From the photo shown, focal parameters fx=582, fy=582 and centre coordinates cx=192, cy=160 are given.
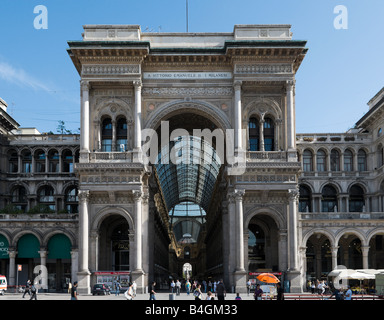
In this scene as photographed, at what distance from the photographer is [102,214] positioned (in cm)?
6169

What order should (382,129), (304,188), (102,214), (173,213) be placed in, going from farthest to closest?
1. (173,213)
2. (304,188)
3. (382,129)
4. (102,214)

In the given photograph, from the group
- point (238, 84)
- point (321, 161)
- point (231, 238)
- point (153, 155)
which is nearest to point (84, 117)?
point (153, 155)

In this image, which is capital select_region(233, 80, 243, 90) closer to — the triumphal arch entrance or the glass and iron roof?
the triumphal arch entrance

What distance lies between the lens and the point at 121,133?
6475 cm

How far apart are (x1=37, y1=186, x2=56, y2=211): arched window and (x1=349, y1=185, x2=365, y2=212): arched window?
4170 cm

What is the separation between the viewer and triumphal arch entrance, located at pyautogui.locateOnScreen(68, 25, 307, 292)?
2389 inches

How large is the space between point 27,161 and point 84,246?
27.5 m

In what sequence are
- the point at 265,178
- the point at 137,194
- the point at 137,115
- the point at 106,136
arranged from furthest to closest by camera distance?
the point at 106,136
the point at 137,115
the point at 265,178
the point at 137,194

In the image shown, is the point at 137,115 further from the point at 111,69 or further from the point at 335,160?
the point at 335,160

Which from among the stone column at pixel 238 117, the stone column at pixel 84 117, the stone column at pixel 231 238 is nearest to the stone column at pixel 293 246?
the stone column at pixel 231 238

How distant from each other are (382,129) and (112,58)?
37261 mm

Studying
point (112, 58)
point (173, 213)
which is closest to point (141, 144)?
point (112, 58)

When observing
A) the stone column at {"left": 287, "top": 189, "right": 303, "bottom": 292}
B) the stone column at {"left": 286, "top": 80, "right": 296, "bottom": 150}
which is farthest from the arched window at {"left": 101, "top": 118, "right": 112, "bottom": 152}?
the stone column at {"left": 287, "top": 189, "right": 303, "bottom": 292}
